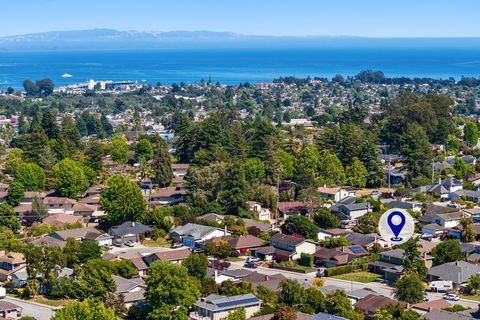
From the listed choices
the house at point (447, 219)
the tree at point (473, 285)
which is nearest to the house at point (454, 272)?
the tree at point (473, 285)

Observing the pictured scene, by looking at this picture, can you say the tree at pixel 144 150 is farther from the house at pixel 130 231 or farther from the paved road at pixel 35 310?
the paved road at pixel 35 310

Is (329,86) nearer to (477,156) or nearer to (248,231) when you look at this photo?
(477,156)

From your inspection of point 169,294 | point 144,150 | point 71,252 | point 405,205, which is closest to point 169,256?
point 71,252

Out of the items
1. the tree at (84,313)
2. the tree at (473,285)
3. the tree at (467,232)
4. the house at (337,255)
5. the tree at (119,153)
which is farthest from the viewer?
the tree at (119,153)

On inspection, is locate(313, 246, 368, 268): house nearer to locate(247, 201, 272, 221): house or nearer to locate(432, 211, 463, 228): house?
locate(432, 211, 463, 228): house

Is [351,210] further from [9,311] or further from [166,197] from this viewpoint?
[9,311]
